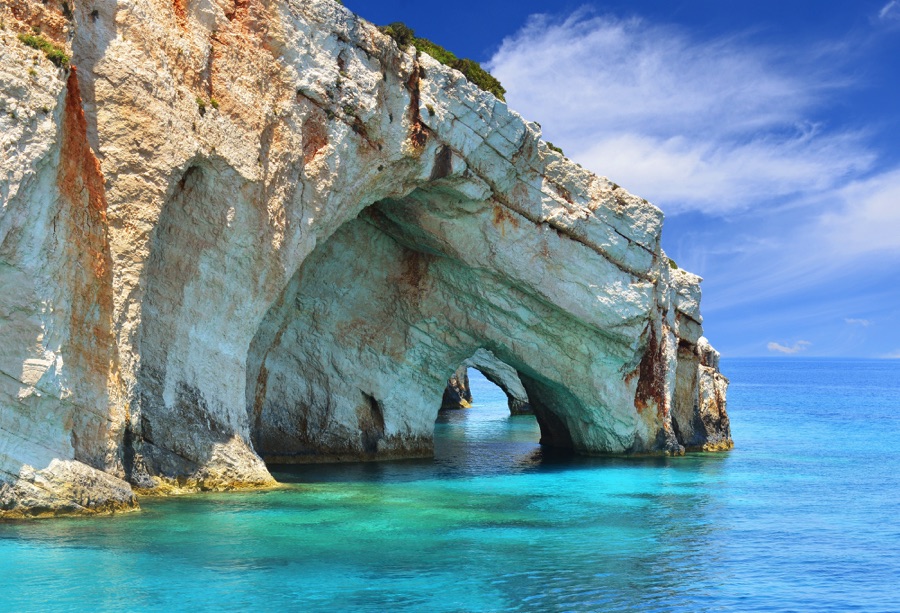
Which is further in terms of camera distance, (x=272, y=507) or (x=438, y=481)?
(x=438, y=481)

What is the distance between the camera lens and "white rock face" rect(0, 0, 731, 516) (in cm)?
1925

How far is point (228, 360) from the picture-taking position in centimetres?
2539

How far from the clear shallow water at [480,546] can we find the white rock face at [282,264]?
246cm

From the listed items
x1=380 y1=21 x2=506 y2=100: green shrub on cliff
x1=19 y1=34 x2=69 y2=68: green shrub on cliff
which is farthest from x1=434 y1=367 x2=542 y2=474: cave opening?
x1=19 y1=34 x2=69 y2=68: green shrub on cliff

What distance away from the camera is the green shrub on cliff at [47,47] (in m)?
19.0

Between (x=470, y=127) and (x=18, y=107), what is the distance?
15.4 m

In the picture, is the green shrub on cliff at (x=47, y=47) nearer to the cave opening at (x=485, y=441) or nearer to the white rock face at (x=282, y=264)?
the white rock face at (x=282, y=264)

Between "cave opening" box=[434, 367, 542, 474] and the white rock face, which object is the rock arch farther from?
the white rock face

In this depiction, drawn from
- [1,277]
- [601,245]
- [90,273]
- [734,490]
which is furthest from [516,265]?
[1,277]

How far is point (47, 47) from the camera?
1922 cm

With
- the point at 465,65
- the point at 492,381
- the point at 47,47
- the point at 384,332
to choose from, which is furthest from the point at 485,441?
the point at 47,47

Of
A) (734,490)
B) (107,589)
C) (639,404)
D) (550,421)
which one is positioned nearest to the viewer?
(107,589)

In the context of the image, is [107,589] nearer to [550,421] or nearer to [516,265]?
[516,265]

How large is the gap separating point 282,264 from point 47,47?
8784 mm
